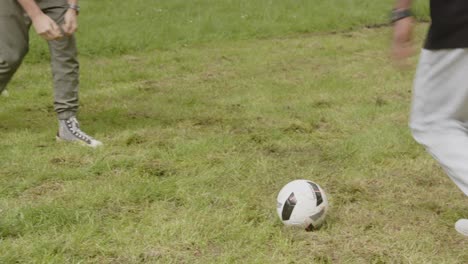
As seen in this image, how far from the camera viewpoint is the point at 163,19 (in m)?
10.3

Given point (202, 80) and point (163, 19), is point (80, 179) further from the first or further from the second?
point (163, 19)

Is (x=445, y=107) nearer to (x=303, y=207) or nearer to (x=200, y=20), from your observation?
(x=303, y=207)

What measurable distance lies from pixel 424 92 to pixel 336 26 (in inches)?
340

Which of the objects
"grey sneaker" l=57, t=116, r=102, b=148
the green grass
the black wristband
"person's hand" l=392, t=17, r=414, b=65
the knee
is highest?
the black wristband

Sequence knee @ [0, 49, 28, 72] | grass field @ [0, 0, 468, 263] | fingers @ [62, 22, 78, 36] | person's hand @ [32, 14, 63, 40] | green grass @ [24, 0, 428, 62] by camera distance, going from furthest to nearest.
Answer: green grass @ [24, 0, 428, 62]
knee @ [0, 49, 28, 72]
fingers @ [62, 22, 78, 36]
person's hand @ [32, 14, 63, 40]
grass field @ [0, 0, 468, 263]

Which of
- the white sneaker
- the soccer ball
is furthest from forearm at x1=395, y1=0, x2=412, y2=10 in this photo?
the white sneaker

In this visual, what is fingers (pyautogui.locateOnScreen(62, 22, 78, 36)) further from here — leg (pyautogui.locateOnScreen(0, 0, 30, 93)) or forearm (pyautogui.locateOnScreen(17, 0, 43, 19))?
leg (pyautogui.locateOnScreen(0, 0, 30, 93))

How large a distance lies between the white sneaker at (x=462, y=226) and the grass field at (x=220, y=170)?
0.14ft

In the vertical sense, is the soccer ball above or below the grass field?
above

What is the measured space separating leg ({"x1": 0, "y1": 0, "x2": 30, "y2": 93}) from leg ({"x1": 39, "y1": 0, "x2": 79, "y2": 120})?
0.19 meters

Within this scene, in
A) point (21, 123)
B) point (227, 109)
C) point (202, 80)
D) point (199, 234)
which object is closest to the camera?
point (199, 234)

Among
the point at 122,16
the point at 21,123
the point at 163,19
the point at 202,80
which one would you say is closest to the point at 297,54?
the point at 202,80

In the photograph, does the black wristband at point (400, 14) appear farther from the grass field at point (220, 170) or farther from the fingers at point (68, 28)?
the fingers at point (68, 28)

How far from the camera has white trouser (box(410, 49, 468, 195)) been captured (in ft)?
7.55
